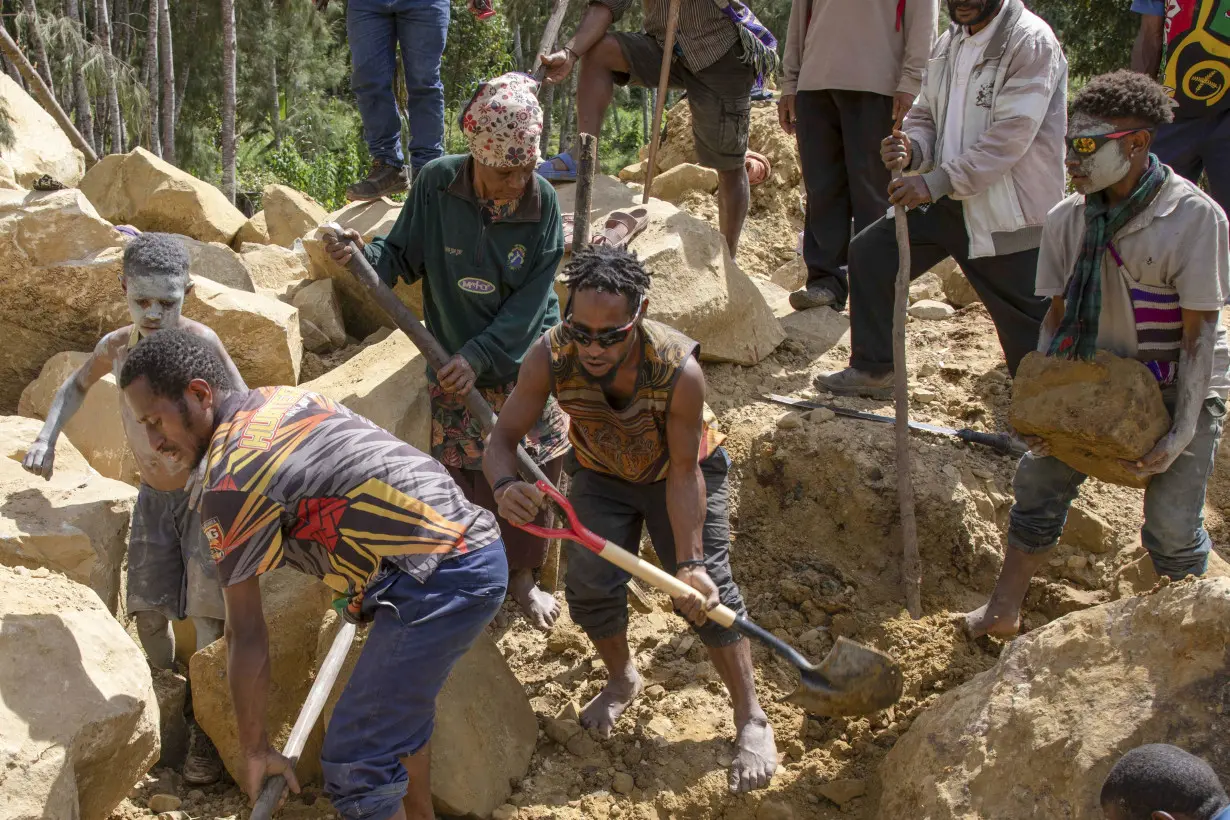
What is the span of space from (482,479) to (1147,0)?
143 inches

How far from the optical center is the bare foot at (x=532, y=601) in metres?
4.17

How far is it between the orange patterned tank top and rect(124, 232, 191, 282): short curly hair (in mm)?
1345

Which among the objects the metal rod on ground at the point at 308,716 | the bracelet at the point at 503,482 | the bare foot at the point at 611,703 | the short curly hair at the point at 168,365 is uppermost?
the short curly hair at the point at 168,365

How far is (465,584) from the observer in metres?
2.78

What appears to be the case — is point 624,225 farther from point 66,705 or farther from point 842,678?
point 66,705

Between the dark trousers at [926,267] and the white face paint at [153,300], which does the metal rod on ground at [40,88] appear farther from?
the dark trousers at [926,267]

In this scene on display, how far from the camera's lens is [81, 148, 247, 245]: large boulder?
7.10 metres

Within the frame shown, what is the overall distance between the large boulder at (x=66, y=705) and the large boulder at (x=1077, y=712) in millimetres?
2234

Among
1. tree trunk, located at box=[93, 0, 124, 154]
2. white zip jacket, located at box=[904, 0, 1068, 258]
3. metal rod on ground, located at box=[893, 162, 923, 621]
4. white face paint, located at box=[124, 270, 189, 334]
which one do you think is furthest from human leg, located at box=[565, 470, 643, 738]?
tree trunk, located at box=[93, 0, 124, 154]

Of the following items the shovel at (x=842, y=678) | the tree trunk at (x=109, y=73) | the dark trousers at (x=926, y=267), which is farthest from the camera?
the tree trunk at (x=109, y=73)

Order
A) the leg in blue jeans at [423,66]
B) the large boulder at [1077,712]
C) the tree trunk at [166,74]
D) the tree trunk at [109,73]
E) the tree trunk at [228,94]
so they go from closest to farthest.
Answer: the large boulder at [1077,712], the leg in blue jeans at [423,66], the tree trunk at [228,94], the tree trunk at [109,73], the tree trunk at [166,74]

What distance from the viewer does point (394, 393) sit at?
15.0 feet

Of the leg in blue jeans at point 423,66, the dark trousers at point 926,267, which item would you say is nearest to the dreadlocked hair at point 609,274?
the dark trousers at point 926,267

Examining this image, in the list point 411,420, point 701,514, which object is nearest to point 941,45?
point 701,514
